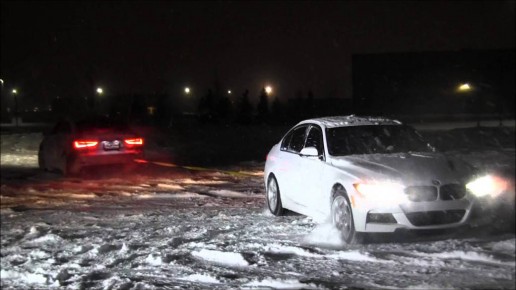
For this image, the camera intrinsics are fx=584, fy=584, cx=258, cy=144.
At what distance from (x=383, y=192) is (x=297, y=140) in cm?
269

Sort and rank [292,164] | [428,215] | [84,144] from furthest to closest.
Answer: [84,144] < [292,164] < [428,215]

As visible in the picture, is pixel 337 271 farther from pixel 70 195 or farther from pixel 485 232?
pixel 70 195

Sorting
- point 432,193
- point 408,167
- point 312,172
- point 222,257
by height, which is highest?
point 408,167

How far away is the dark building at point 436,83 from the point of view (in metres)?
35.3

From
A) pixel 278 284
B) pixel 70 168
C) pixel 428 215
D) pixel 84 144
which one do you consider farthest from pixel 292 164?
pixel 70 168

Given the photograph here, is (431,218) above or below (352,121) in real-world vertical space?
below

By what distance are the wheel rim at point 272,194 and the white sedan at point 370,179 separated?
0.16 ft

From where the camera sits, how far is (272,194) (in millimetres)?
9289

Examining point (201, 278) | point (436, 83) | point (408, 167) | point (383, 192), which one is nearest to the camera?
point (201, 278)

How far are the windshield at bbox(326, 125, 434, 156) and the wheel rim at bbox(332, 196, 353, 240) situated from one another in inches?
31.0

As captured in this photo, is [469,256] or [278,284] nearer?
[278,284]

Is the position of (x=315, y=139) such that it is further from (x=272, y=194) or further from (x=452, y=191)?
(x=452, y=191)

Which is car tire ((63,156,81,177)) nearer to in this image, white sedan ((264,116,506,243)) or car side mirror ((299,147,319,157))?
white sedan ((264,116,506,243))

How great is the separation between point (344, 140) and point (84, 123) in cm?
912
